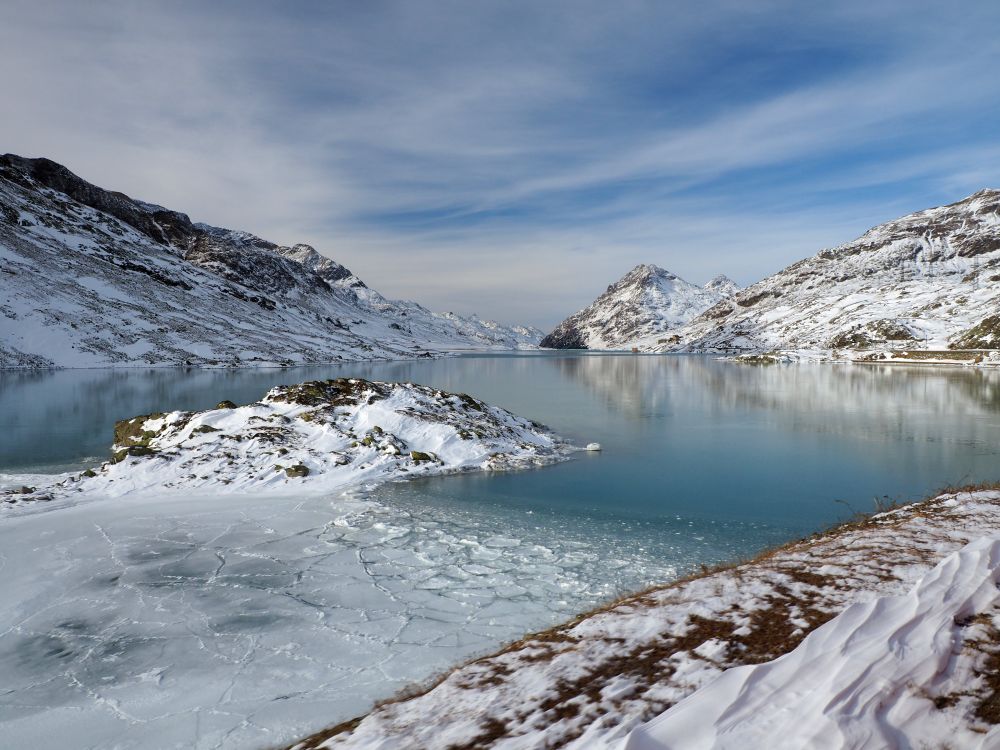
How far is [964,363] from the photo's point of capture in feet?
363

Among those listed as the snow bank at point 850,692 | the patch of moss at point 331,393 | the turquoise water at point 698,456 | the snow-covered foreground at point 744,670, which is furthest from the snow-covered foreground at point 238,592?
the snow bank at point 850,692

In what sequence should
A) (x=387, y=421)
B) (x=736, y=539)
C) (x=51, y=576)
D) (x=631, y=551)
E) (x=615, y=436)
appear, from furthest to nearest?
1. (x=615, y=436)
2. (x=387, y=421)
3. (x=736, y=539)
4. (x=631, y=551)
5. (x=51, y=576)

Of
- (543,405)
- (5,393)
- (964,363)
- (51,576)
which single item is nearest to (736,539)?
(51,576)

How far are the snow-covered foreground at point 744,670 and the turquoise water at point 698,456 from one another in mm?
8409

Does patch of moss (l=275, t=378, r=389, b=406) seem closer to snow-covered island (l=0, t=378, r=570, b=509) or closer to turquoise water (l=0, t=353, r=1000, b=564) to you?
snow-covered island (l=0, t=378, r=570, b=509)

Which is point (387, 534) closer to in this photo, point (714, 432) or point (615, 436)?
point (615, 436)

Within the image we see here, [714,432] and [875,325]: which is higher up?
[875,325]

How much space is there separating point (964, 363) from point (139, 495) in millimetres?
140662

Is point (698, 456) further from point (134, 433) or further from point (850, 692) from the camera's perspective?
point (134, 433)

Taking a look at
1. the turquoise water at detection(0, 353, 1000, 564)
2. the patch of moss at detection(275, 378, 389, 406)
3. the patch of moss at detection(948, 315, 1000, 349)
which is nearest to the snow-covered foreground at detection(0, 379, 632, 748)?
the turquoise water at detection(0, 353, 1000, 564)

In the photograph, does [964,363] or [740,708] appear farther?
[964,363]

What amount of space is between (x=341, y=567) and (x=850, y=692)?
40.2ft

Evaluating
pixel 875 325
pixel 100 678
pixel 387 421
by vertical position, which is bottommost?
pixel 100 678

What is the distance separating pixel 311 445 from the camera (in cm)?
2623
